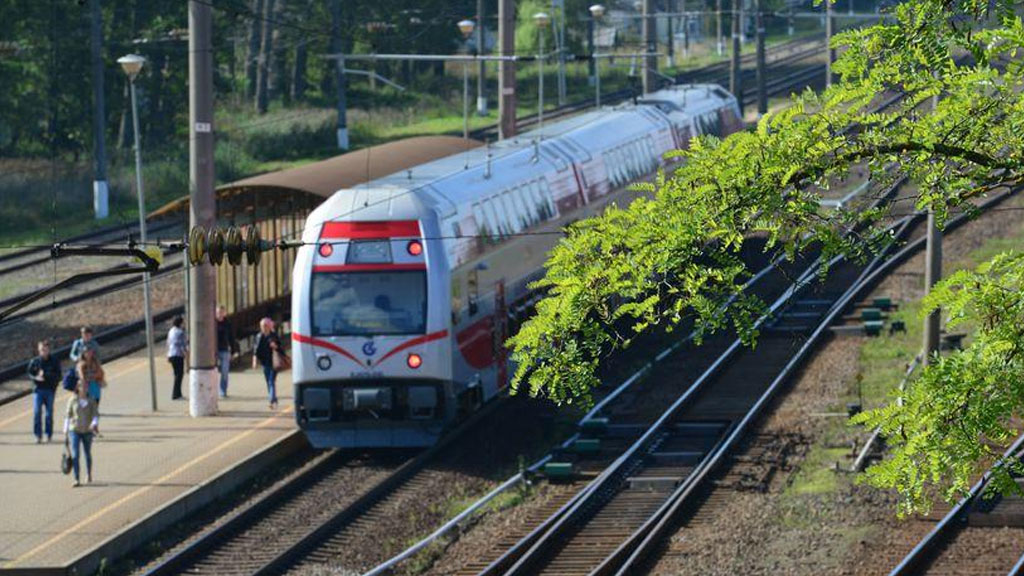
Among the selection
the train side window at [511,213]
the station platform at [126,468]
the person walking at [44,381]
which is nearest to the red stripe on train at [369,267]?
the station platform at [126,468]

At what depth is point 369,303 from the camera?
880 inches

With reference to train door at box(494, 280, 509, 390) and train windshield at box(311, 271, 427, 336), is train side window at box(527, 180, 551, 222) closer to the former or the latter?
train door at box(494, 280, 509, 390)

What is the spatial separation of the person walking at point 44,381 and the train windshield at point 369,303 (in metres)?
3.68

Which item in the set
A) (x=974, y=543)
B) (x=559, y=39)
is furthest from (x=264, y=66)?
(x=974, y=543)

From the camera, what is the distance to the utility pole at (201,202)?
24469mm

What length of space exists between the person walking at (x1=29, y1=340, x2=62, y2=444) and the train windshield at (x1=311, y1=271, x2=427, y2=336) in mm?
3681

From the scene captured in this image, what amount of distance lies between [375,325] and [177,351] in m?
5.39

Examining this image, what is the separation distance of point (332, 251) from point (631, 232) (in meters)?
13.6

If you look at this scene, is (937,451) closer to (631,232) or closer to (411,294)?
(631,232)

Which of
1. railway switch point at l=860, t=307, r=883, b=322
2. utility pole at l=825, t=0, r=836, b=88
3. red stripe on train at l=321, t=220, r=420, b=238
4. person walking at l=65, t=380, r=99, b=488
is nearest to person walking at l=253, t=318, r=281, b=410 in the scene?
red stripe on train at l=321, t=220, r=420, b=238

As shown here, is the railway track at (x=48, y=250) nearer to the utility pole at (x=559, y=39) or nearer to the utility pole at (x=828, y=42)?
the utility pole at (x=828, y=42)

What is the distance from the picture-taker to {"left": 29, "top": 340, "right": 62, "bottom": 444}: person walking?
2331 centimetres

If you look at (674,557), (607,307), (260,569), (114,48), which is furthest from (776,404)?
(114,48)

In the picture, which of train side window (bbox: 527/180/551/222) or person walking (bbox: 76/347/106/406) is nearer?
person walking (bbox: 76/347/106/406)
